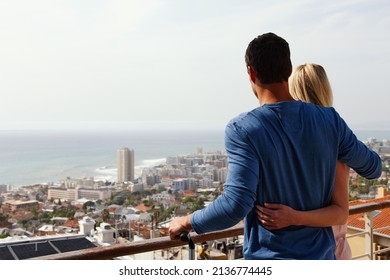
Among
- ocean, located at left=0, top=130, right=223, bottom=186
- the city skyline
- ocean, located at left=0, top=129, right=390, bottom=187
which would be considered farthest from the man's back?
ocean, located at left=0, top=130, right=223, bottom=186

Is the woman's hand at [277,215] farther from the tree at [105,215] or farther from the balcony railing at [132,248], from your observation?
the tree at [105,215]

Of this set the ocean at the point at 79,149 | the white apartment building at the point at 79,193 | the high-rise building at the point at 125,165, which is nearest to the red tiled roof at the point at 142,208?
the white apartment building at the point at 79,193

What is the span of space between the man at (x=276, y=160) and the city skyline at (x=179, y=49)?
3.60 feet

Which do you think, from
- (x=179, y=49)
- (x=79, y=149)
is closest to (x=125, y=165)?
(x=79, y=149)

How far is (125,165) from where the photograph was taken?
520 cm

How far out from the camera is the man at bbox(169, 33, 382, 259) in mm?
857

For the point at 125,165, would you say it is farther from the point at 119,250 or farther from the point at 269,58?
the point at 269,58

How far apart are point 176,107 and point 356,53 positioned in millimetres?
1439

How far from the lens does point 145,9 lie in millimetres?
2494

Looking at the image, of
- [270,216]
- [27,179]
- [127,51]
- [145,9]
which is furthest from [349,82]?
[27,179]

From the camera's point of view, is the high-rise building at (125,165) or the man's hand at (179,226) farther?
the high-rise building at (125,165)

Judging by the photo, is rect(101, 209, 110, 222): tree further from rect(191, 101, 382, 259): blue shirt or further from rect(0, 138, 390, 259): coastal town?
rect(191, 101, 382, 259): blue shirt

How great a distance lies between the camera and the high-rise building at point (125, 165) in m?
5.08

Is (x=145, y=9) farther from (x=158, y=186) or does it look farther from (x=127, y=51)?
(x=158, y=186)
